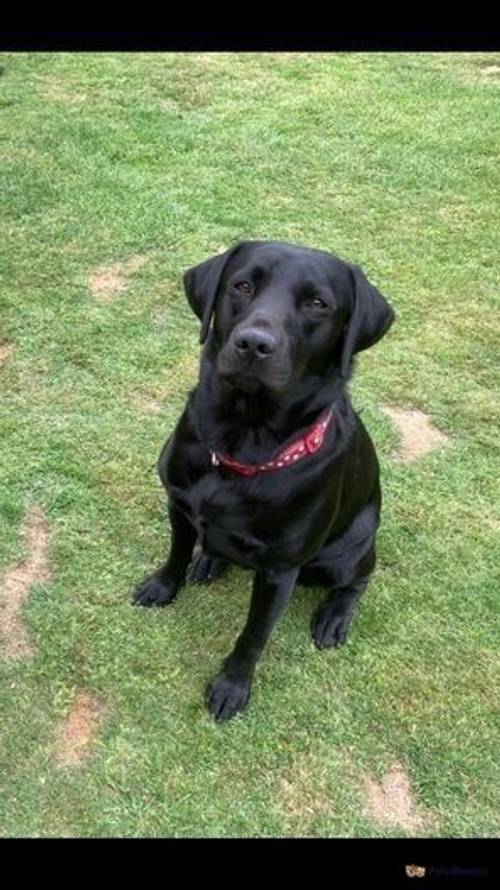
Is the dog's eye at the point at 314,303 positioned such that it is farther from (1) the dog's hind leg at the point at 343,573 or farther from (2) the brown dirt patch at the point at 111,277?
(2) the brown dirt patch at the point at 111,277

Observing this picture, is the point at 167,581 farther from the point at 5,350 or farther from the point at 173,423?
the point at 5,350

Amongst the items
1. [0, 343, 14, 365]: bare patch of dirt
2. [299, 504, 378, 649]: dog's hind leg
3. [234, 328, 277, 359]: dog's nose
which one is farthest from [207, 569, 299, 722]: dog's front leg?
[0, 343, 14, 365]: bare patch of dirt

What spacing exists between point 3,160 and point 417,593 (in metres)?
4.06

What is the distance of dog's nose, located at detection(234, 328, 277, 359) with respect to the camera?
220 cm

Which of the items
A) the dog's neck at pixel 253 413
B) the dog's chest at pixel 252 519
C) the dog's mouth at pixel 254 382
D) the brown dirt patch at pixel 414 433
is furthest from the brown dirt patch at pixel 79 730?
the brown dirt patch at pixel 414 433

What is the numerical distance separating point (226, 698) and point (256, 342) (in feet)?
4.30

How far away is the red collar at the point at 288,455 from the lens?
2525mm

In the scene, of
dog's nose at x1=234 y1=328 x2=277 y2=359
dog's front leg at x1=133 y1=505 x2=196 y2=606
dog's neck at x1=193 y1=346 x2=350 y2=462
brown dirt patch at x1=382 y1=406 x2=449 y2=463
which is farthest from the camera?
brown dirt patch at x1=382 y1=406 x2=449 y2=463

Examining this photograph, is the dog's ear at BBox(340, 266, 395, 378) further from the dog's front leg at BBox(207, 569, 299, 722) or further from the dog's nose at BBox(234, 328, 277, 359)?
the dog's front leg at BBox(207, 569, 299, 722)

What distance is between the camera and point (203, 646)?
3.14m

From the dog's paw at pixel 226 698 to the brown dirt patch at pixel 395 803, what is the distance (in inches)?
18.8

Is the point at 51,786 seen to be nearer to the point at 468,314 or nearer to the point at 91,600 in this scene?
the point at 91,600

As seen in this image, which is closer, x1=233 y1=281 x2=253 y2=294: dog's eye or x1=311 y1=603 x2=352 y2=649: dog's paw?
x1=233 y1=281 x2=253 y2=294: dog's eye

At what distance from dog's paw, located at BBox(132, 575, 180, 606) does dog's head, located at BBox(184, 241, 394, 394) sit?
1072 mm
